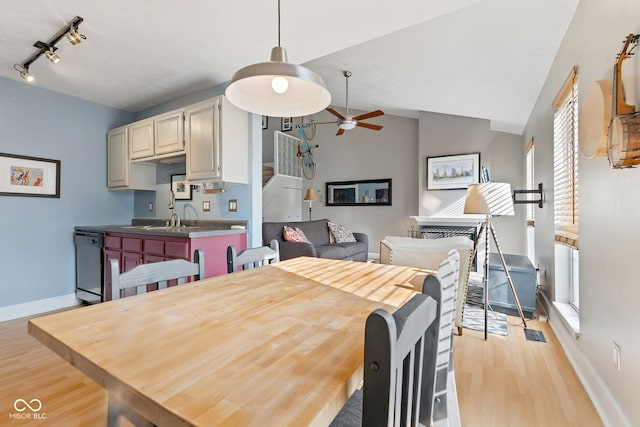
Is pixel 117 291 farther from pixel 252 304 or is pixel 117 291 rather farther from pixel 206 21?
pixel 206 21

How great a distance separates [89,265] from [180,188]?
4.26ft

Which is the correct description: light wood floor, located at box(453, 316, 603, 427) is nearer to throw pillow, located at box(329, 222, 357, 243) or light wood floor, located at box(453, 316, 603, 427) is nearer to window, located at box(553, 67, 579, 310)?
window, located at box(553, 67, 579, 310)

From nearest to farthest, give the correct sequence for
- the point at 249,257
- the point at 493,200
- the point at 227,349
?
the point at 227,349 → the point at 249,257 → the point at 493,200

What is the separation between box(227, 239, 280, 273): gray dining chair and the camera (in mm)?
1698

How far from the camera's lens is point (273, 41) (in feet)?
7.83

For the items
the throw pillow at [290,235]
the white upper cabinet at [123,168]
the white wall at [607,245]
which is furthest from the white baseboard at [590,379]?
the white upper cabinet at [123,168]

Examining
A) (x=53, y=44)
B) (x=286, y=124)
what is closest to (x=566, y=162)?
(x=53, y=44)

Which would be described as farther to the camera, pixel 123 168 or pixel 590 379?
pixel 123 168

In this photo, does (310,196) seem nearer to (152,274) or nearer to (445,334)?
(152,274)

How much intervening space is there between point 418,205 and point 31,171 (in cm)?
590

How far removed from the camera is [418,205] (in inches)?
239

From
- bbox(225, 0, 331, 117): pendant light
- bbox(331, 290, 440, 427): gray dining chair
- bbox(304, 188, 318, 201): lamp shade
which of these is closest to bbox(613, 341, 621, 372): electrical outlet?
bbox(331, 290, 440, 427): gray dining chair

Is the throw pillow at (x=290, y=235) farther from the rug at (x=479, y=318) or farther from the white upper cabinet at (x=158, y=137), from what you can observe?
the rug at (x=479, y=318)

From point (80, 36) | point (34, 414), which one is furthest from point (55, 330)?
point (80, 36)
